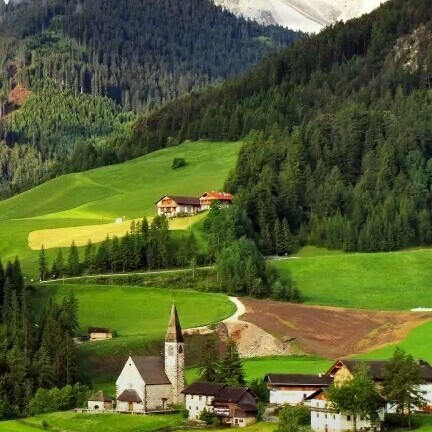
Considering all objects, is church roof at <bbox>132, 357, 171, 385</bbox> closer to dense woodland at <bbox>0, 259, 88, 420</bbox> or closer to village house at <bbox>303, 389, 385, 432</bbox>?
dense woodland at <bbox>0, 259, 88, 420</bbox>

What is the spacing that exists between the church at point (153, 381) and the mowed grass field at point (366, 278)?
4895 cm

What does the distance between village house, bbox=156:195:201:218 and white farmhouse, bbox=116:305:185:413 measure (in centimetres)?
8967

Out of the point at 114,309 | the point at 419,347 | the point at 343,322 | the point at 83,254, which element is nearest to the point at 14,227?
the point at 83,254

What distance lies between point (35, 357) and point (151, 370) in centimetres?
1825

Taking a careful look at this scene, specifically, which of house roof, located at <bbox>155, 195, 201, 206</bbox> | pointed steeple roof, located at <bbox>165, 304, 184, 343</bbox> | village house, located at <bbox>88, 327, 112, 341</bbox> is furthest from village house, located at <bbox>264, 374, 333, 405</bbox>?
house roof, located at <bbox>155, 195, 201, 206</bbox>

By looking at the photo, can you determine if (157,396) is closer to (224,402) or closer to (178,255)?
(224,402)

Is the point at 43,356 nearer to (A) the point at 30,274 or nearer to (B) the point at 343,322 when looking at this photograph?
(B) the point at 343,322

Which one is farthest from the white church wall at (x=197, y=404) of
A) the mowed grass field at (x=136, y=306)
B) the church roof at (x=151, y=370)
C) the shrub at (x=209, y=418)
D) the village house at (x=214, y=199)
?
the village house at (x=214, y=199)

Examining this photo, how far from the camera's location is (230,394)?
307 ft

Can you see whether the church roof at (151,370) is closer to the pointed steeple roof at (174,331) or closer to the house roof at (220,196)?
the pointed steeple roof at (174,331)

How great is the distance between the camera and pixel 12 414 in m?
102

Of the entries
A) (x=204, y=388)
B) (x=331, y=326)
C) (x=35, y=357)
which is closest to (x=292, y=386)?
(x=204, y=388)

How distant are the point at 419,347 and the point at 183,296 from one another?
1513 inches

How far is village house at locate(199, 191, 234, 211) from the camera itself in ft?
625
